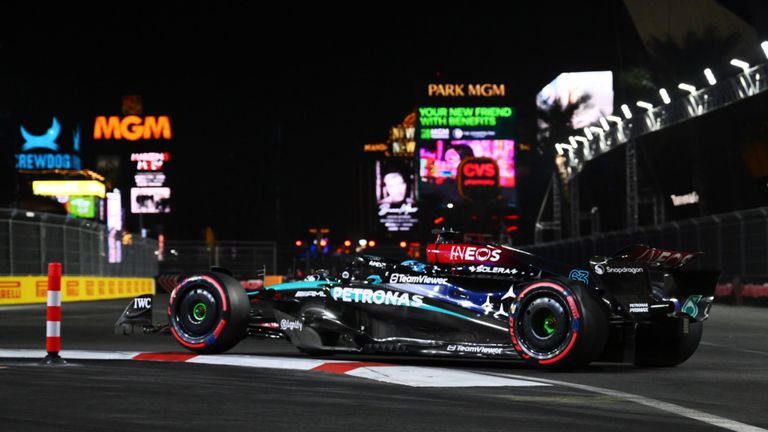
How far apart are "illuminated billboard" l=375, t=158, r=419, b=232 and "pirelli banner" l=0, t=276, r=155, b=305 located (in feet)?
267

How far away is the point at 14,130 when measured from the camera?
352 feet

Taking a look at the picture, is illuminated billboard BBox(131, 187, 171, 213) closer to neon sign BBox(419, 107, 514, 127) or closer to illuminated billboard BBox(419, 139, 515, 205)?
neon sign BBox(419, 107, 514, 127)

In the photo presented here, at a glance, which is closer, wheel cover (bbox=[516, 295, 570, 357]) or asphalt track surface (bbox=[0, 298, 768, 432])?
asphalt track surface (bbox=[0, 298, 768, 432])

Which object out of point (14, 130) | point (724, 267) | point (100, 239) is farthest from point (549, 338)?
point (14, 130)

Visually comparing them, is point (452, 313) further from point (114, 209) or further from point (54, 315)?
point (114, 209)

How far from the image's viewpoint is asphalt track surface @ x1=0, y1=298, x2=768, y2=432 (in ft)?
21.8

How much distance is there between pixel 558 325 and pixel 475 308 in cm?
97

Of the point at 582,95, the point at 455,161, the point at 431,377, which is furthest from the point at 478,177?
the point at 431,377

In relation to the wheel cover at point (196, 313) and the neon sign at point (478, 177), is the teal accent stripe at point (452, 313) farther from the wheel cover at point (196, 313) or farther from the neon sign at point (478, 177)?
the neon sign at point (478, 177)

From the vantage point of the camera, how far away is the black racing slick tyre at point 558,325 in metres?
9.71

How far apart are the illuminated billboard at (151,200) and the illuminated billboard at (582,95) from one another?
37950mm

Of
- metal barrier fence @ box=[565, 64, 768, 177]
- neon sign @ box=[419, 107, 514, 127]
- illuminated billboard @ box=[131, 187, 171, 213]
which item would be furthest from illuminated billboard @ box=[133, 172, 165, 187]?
metal barrier fence @ box=[565, 64, 768, 177]

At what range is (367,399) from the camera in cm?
775

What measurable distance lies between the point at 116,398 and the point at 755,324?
15.4 metres
